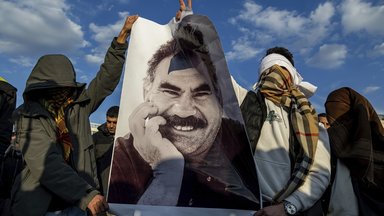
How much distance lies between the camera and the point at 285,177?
2.25 m

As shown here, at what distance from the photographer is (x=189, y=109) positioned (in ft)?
7.38

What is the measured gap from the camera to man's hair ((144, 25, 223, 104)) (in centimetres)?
230

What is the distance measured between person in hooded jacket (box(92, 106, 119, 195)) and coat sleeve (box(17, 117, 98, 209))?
1.62 meters

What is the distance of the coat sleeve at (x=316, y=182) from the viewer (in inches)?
84.8

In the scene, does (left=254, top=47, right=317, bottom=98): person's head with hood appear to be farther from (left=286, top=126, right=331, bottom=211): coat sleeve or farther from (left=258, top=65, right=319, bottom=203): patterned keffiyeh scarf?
(left=286, top=126, right=331, bottom=211): coat sleeve

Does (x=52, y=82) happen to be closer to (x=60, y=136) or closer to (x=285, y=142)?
(x=60, y=136)

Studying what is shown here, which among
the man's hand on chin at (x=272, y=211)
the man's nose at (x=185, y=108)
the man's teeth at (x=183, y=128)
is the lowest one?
the man's hand on chin at (x=272, y=211)

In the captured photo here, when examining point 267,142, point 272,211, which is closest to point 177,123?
point 267,142

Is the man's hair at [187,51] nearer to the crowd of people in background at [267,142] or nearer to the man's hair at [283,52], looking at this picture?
the crowd of people in background at [267,142]

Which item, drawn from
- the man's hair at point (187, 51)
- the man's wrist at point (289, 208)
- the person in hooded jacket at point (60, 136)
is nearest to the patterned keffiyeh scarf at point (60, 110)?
the person in hooded jacket at point (60, 136)

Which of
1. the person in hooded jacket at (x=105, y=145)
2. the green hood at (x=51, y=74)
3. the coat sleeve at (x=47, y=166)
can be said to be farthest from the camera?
the person in hooded jacket at (x=105, y=145)

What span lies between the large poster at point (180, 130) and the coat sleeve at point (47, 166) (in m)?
0.30

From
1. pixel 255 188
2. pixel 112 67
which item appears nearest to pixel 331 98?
pixel 255 188

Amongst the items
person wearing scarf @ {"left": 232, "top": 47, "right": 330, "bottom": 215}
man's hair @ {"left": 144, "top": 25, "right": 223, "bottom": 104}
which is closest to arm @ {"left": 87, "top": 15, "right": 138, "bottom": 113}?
man's hair @ {"left": 144, "top": 25, "right": 223, "bottom": 104}
